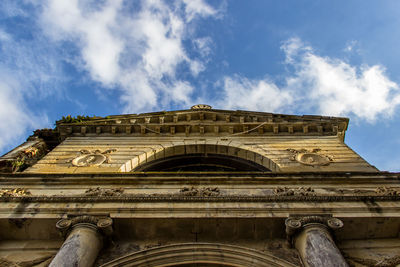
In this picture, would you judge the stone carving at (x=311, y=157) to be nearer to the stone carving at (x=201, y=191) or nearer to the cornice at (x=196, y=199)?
the cornice at (x=196, y=199)

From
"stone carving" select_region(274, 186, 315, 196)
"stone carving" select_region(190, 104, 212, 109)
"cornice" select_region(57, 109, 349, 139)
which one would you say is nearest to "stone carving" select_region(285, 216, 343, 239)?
"stone carving" select_region(274, 186, 315, 196)

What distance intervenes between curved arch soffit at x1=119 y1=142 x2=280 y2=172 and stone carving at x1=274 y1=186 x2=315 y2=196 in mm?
3020

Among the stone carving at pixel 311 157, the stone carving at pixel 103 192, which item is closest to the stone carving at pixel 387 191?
the stone carving at pixel 311 157

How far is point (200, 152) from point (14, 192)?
25.7 ft

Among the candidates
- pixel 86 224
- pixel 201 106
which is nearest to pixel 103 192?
pixel 86 224

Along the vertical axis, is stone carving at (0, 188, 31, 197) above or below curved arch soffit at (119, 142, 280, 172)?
below

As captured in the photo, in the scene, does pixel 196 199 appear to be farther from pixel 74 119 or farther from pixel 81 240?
pixel 74 119

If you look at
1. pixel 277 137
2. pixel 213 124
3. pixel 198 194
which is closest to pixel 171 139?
pixel 213 124

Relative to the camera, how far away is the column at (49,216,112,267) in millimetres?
6857

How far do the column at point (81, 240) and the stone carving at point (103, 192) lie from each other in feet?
3.70

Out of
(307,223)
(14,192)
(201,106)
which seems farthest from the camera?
(201,106)

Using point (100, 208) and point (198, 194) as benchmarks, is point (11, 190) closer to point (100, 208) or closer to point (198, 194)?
point (100, 208)

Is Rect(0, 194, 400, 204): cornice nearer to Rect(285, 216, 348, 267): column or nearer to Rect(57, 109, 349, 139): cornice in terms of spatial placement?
Rect(285, 216, 348, 267): column

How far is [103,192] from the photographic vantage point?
9.34m
